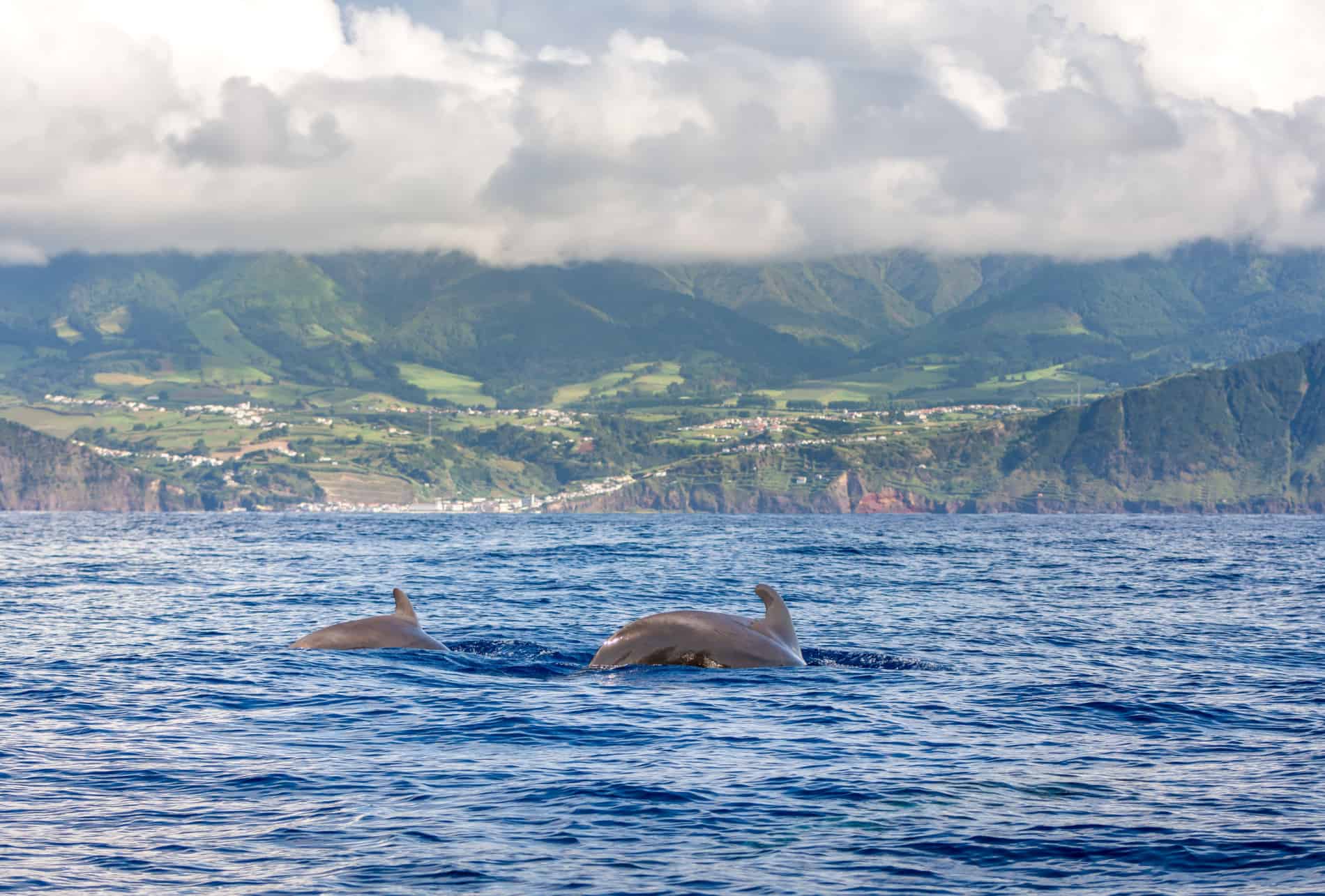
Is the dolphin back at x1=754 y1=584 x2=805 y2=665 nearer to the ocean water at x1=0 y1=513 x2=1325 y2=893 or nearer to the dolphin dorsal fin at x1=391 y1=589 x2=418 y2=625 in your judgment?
the ocean water at x1=0 y1=513 x2=1325 y2=893

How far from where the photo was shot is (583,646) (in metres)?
35.0

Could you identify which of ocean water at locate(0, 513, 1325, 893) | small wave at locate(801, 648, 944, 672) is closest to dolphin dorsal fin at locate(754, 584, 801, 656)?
ocean water at locate(0, 513, 1325, 893)

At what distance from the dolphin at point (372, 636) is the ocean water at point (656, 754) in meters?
0.91

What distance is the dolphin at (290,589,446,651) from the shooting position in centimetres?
3231

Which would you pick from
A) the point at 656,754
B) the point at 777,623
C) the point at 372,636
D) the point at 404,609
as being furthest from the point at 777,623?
the point at 372,636

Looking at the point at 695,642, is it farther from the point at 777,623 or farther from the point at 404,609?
the point at 404,609

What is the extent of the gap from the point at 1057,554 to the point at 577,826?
284 feet

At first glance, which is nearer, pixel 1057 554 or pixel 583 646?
pixel 583 646

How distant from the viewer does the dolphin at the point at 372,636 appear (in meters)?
32.3

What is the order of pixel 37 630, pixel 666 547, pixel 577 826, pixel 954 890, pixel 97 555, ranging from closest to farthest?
pixel 954 890 → pixel 577 826 → pixel 37 630 → pixel 97 555 → pixel 666 547

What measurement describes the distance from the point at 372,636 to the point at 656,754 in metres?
13.5

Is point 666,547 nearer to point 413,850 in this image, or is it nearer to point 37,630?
point 37,630

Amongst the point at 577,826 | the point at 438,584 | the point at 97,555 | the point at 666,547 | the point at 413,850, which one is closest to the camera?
the point at 413,850

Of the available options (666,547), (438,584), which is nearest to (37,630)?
(438,584)
